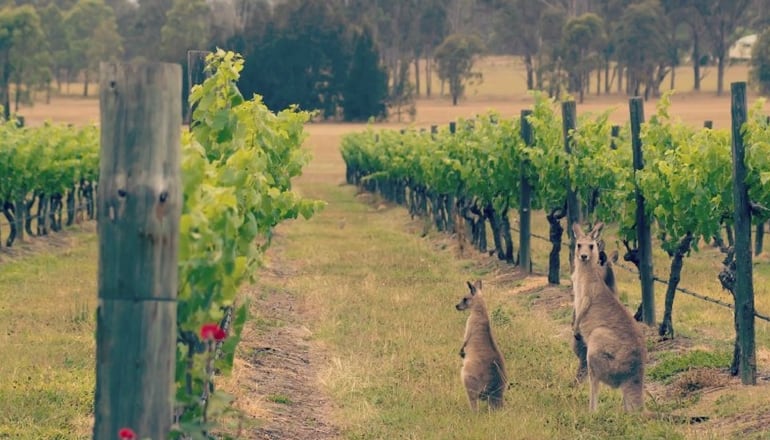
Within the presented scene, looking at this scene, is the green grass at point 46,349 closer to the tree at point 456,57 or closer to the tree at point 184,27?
the tree at point 456,57

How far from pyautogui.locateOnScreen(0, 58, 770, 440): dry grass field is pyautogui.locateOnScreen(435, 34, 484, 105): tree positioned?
239 feet

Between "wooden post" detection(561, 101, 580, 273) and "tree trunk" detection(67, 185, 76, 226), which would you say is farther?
"tree trunk" detection(67, 185, 76, 226)

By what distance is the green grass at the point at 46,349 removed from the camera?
995 centimetres

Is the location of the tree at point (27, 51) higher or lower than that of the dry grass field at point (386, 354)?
higher

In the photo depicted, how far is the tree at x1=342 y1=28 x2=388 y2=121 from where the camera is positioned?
286ft

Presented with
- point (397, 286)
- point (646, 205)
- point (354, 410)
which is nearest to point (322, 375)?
point (354, 410)

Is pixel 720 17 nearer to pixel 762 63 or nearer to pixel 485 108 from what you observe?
pixel 762 63

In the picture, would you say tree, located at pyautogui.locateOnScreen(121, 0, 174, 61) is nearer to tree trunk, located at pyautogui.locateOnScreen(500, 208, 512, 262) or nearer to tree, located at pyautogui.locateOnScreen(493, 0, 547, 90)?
tree, located at pyautogui.locateOnScreen(493, 0, 547, 90)

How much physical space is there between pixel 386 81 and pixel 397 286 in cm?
7049

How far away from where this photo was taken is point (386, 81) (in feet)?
291

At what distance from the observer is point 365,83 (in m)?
87.6

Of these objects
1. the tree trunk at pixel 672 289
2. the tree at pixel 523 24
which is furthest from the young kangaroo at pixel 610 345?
the tree at pixel 523 24

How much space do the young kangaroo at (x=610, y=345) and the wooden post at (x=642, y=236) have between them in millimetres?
3726

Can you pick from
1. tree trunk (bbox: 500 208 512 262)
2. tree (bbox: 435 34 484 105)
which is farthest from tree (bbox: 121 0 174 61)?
tree trunk (bbox: 500 208 512 262)
